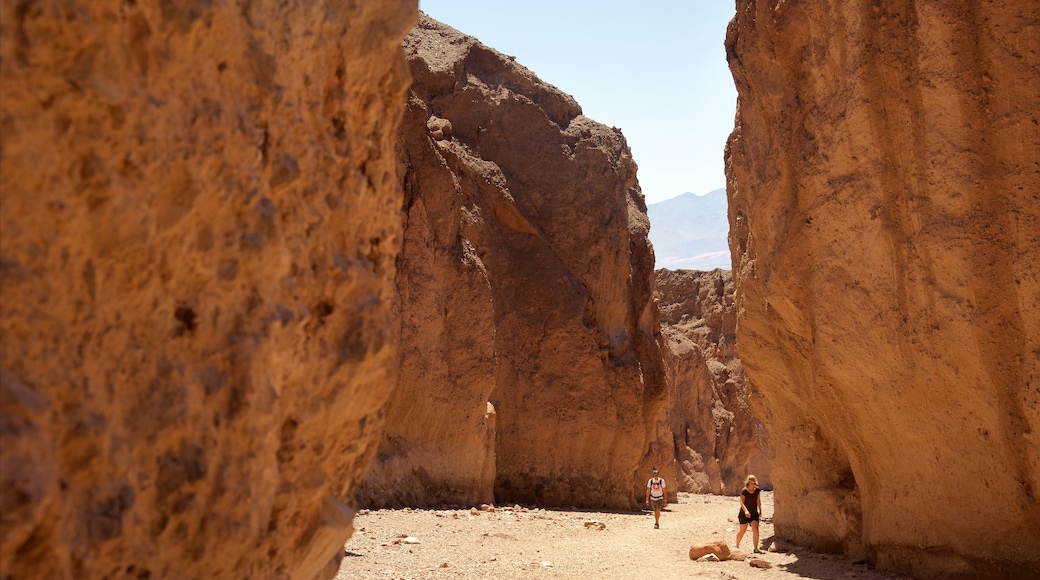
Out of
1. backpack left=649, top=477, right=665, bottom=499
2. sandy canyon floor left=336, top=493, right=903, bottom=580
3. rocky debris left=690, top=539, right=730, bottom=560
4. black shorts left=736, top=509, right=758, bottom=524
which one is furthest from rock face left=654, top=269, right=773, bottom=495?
rocky debris left=690, top=539, right=730, bottom=560

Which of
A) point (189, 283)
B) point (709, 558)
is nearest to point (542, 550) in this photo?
point (709, 558)

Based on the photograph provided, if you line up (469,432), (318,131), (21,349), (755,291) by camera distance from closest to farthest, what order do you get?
(21,349), (318,131), (755,291), (469,432)

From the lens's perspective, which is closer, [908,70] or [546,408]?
[908,70]

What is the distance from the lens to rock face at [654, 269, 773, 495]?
96.1 feet

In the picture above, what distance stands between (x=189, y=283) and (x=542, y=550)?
7.83 metres

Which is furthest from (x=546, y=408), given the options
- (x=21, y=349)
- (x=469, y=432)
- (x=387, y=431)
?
(x=21, y=349)

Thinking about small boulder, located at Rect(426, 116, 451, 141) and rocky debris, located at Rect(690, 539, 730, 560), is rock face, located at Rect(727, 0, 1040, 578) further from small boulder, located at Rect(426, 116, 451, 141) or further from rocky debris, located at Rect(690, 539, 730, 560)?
small boulder, located at Rect(426, 116, 451, 141)

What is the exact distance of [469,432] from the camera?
603 inches

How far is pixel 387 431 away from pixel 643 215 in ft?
37.9

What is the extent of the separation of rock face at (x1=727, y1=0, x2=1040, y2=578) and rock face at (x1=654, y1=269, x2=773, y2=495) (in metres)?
16.3

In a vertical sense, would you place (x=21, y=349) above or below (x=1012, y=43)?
below

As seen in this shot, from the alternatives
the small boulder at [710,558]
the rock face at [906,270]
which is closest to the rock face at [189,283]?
the rock face at [906,270]

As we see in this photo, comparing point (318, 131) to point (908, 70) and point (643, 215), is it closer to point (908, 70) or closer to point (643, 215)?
point (908, 70)

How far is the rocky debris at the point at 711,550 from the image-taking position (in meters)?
9.38
